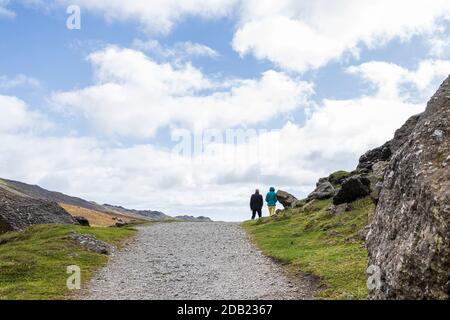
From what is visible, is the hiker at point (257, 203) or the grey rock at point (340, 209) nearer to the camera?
the grey rock at point (340, 209)

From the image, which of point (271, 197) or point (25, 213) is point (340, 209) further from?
point (25, 213)

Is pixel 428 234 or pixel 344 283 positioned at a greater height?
pixel 428 234

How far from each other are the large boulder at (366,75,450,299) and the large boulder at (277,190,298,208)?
51.8 m

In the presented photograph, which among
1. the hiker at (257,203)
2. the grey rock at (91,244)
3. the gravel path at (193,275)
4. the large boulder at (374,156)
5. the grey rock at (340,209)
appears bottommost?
the gravel path at (193,275)

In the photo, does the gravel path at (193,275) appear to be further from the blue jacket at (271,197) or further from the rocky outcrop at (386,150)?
the rocky outcrop at (386,150)

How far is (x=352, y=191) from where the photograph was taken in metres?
47.1

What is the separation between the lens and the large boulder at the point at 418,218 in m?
13.3

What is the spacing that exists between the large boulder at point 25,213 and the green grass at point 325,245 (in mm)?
24620

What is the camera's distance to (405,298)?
1405cm

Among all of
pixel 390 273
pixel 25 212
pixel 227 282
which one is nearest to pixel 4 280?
pixel 227 282

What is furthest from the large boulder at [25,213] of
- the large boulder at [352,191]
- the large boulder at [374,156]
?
the large boulder at [374,156]

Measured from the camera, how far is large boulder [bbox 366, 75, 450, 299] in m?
13.3
